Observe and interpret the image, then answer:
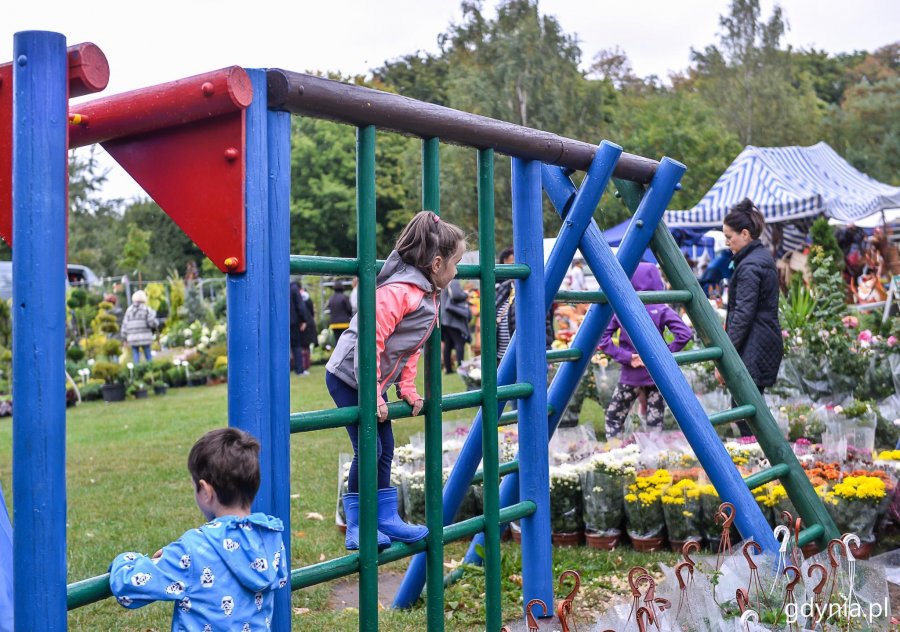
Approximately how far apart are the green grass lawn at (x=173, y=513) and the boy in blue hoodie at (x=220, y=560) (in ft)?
5.40

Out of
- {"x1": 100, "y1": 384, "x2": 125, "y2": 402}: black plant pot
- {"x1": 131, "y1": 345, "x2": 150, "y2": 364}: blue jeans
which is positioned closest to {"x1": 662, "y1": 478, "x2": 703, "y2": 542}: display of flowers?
{"x1": 100, "y1": 384, "x2": 125, "y2": 402}: black plant pot

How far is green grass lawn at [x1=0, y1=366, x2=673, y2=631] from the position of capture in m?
4.04

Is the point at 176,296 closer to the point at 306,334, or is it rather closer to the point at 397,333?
the point at 306,334

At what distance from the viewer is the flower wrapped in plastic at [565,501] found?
5059 mm

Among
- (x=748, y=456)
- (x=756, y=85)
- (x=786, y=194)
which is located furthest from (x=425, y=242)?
(x=756, y=85)

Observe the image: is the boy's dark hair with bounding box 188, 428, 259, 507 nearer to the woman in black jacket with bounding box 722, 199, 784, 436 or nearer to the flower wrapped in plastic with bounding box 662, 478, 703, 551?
the flower wrapped in plastic with bounding box 662, 478, 703, 551

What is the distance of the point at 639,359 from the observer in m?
A: 6.45

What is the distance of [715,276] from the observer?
20.4 ft

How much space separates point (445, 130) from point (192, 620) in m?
1.59

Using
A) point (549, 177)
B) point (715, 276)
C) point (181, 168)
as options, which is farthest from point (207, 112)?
point (715, 276)

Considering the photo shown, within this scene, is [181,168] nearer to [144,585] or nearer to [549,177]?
[144,585]

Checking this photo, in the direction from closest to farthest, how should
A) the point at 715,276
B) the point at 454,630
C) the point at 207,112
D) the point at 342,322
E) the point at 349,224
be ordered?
the point at 207,112, the point at 454,630, the point at 715,276, the point at 342,322, the point at 349,224

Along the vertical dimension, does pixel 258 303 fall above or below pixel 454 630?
above

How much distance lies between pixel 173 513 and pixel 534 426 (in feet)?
10.1
